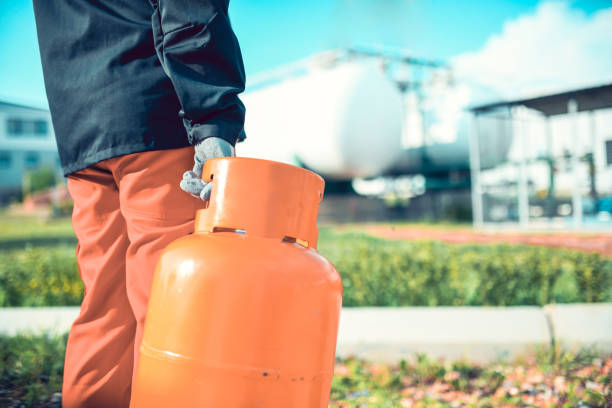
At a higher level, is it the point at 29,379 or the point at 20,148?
the point at 20,148

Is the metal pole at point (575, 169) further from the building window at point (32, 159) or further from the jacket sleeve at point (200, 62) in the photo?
the building window at point (32, 159)

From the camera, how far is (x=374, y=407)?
5.26 ft

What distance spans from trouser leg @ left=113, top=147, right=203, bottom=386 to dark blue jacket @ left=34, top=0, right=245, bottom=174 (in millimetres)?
38

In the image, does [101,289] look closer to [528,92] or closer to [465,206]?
[528,92]

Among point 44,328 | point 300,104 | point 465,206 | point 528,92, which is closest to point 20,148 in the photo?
point 300,104

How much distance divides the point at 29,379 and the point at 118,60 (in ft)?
4.23

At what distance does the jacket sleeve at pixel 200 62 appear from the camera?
1.00m

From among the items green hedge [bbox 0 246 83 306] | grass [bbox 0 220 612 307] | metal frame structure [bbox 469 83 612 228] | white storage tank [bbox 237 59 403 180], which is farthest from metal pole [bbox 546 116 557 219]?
green hedge [bbox 0 246 83 306]

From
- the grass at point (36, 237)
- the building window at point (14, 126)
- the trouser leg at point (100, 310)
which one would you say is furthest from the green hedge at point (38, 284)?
the building window at point (14, 126)

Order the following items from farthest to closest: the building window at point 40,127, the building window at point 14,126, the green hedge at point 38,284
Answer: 1. the building window at point 40,127
2. the building window at point 14,126
3. the green hedge at point 38,284

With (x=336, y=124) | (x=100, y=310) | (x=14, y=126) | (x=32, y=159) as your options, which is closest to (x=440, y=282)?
(x=100, y=310)

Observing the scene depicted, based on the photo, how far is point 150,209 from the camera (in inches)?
42.7

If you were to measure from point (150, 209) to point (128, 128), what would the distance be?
0.63 ft

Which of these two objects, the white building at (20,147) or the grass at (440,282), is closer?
the grass at (440,282)
